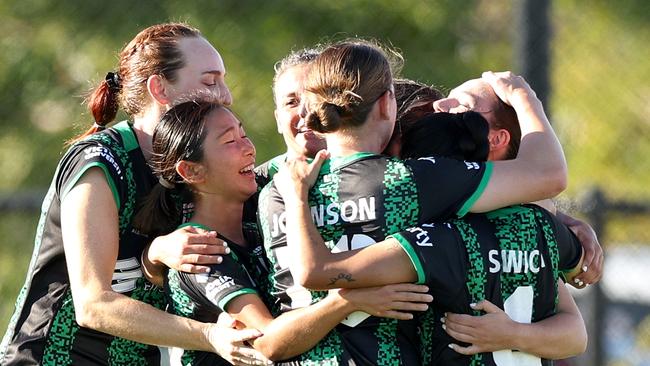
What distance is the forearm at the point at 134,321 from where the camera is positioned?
3.20 metres

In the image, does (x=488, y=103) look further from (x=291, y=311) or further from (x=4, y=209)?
(x=4, y=209)

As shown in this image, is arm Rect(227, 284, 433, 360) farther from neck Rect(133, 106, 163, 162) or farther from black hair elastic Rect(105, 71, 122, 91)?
black hair elastic Rect(105, 71, 122, 91)

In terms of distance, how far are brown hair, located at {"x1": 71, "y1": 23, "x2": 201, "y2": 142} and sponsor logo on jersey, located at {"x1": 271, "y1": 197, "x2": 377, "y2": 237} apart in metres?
1.03

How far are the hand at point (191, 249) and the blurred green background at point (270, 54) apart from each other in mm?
3754

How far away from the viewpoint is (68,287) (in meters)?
3.58

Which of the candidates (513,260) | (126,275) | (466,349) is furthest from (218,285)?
(513,260)

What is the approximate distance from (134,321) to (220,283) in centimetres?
36

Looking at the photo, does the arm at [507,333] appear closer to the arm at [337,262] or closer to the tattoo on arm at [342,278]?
the arm at [337,262]

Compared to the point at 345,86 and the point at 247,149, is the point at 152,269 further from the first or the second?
the point at 345,86

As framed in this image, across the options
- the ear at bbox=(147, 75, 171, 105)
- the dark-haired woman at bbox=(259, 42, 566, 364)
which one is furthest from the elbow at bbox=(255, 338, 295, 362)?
the ear at bbox=(147, 75, 171, 105)

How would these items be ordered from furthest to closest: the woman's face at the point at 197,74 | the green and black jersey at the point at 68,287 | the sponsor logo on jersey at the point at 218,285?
the woman's face at the point at 197,74 < the green and black jersey at the point at 68,287 < the sponsor logo on jersey at the point at 218,285

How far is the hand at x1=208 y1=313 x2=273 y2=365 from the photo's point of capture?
3.03 meters

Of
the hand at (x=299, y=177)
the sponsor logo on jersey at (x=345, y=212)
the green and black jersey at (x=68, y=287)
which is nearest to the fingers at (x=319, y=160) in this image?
the hand at (x=299, y=177)

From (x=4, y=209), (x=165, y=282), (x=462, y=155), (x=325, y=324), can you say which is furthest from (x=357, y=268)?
(x=4, y=209)
